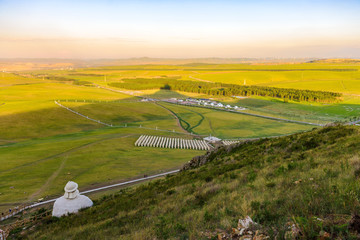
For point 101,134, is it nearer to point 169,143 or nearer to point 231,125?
point 169,143

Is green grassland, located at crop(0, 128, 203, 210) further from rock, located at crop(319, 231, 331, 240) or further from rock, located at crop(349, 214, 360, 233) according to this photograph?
rock, located at crop(349, 214, 360, 233)

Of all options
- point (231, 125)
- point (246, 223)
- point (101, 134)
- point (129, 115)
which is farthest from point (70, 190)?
point (129, 115)

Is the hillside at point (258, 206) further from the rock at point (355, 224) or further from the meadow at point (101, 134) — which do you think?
the meadow at point (101, 134)

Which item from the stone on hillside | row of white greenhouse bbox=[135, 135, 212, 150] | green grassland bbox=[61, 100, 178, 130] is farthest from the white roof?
the stone on hillside

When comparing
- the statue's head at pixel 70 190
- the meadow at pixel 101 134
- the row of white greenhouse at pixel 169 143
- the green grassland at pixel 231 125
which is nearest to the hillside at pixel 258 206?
the statue's head at pixel 70 190

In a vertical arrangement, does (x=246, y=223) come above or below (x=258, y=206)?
above

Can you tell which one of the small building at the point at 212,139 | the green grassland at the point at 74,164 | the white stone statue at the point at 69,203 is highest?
the white stone statue at the point at 69,203

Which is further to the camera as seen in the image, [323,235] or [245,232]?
[245,232]
